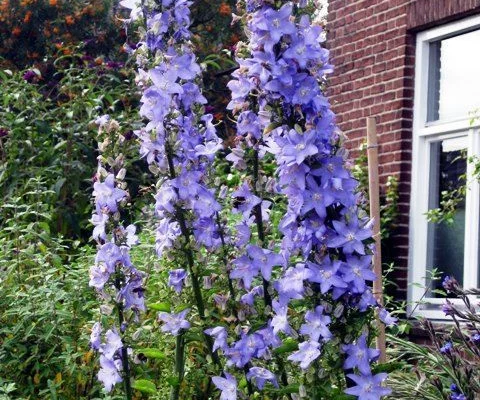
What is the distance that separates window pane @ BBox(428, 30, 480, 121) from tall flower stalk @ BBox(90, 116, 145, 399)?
15.0 feet

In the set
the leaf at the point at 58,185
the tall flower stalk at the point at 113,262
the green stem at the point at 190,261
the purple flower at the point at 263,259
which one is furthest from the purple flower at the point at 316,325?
the leaf at the point at 58,185

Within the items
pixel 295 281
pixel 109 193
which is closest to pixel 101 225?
pixel 109 193

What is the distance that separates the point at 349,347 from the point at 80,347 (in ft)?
8.04

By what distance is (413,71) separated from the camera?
8.02 m

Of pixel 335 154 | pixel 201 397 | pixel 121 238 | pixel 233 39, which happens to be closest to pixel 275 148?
pixel 335 154

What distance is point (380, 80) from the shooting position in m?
8.30

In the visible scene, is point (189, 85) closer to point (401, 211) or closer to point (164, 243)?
point (164, 243)

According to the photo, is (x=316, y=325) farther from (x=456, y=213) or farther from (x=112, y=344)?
(x=456, y=213)

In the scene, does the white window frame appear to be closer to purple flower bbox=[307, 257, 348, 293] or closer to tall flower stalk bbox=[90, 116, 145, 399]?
tall flower stalk bbox=[90, 116, 145, 399]

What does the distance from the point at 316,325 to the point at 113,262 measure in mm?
748

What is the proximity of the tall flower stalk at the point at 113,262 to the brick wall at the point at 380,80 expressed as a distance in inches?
175

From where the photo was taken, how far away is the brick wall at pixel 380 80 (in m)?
7.97

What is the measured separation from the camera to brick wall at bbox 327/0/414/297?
7973 millimetres

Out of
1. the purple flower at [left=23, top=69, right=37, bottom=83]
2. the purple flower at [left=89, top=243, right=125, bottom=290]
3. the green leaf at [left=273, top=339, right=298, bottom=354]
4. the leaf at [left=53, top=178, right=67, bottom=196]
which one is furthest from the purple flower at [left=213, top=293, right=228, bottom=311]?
the purple flower at [left=23, top=69, right=37, bottom=83]
